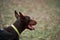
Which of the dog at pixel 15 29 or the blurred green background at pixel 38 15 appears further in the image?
the blurred green background at pixel 38 15

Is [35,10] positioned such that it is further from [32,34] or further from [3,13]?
[32,34]

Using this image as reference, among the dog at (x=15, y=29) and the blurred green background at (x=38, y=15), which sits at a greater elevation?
the dog at (x=15, y=29)

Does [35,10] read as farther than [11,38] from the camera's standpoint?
Yes

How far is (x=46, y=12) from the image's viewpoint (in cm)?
760

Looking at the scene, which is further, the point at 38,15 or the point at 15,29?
the point at 38,15

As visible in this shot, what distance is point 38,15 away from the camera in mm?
7359

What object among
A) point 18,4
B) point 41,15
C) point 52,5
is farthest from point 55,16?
point 18,4

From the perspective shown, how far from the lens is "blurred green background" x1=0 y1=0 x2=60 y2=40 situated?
Result: 6.06m

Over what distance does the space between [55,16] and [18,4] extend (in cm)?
155

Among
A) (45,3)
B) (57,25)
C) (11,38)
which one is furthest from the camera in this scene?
(45,3)

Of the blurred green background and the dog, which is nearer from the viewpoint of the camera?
the dog

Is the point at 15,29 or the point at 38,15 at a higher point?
the point at 15,29

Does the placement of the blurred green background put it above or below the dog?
below

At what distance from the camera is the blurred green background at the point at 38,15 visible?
606 cm
